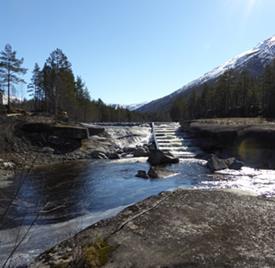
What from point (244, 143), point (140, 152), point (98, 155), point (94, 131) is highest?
point (94, 131)

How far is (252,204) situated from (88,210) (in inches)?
279

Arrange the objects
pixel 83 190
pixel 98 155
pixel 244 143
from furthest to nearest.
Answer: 1. pixel 98 155
2. pixel 244 143
3. pixel 83 190

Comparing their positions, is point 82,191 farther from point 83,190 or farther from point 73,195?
point 73,195

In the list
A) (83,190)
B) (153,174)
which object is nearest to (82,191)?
(83,190)

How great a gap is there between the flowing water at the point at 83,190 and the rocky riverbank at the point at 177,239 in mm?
1548

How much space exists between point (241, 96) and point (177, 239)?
3203 inches

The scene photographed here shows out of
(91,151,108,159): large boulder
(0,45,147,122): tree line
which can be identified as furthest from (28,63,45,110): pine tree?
(91,151,108,159): large boulder

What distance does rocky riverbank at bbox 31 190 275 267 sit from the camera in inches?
315

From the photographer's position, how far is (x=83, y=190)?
21.1 meters

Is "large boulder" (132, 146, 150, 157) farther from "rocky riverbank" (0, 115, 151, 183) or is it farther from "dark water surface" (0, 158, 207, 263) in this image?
"dark water surface" (0, 158, 207, 263)

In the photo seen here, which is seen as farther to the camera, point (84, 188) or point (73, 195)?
point (84, 188)

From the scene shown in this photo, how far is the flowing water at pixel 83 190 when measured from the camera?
41.3ft

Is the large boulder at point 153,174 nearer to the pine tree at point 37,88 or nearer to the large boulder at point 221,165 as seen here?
the large boulder at point 221,165

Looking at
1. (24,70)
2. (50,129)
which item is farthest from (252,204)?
(24,70)
